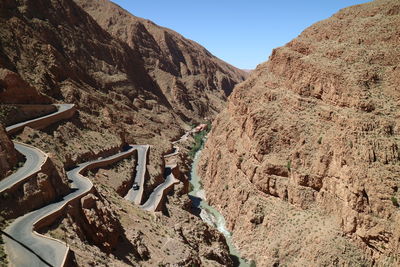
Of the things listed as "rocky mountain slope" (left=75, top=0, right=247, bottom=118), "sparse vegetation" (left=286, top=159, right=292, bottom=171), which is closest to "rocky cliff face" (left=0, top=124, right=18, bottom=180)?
"sparse vegetation" (left=286, top=159, right=292, bottom=171)

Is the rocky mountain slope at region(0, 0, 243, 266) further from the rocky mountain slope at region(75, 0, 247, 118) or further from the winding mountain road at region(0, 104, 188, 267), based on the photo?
the rocky mountain slope at region(75, 0, 247, 118)

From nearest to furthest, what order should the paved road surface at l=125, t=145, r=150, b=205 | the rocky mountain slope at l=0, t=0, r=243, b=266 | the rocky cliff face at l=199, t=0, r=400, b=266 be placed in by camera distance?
the rocky mountain slope at l=0, t=0, r=243, b=266
the rocky cliff face at l=199, t=0, r=400, b=266
the paved road surface at l=125, t=145, r=150, b=205

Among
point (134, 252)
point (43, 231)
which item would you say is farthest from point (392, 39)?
point (43, 231)

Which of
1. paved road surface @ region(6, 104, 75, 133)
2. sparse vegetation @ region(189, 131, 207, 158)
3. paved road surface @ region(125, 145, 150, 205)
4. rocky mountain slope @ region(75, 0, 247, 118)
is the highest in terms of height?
rocky mountain slope @ region(75, 0, 247, 118)

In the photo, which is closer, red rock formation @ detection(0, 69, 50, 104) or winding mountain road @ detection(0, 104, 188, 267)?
winding mountain road @ detection(0, 104, 188, 267)

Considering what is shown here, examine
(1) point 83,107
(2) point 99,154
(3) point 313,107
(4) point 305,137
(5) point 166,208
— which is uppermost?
(3) point 313,107

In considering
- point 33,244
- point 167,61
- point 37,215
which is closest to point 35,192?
point 37,215

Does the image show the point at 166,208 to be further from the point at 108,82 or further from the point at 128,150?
the point at 108,82
